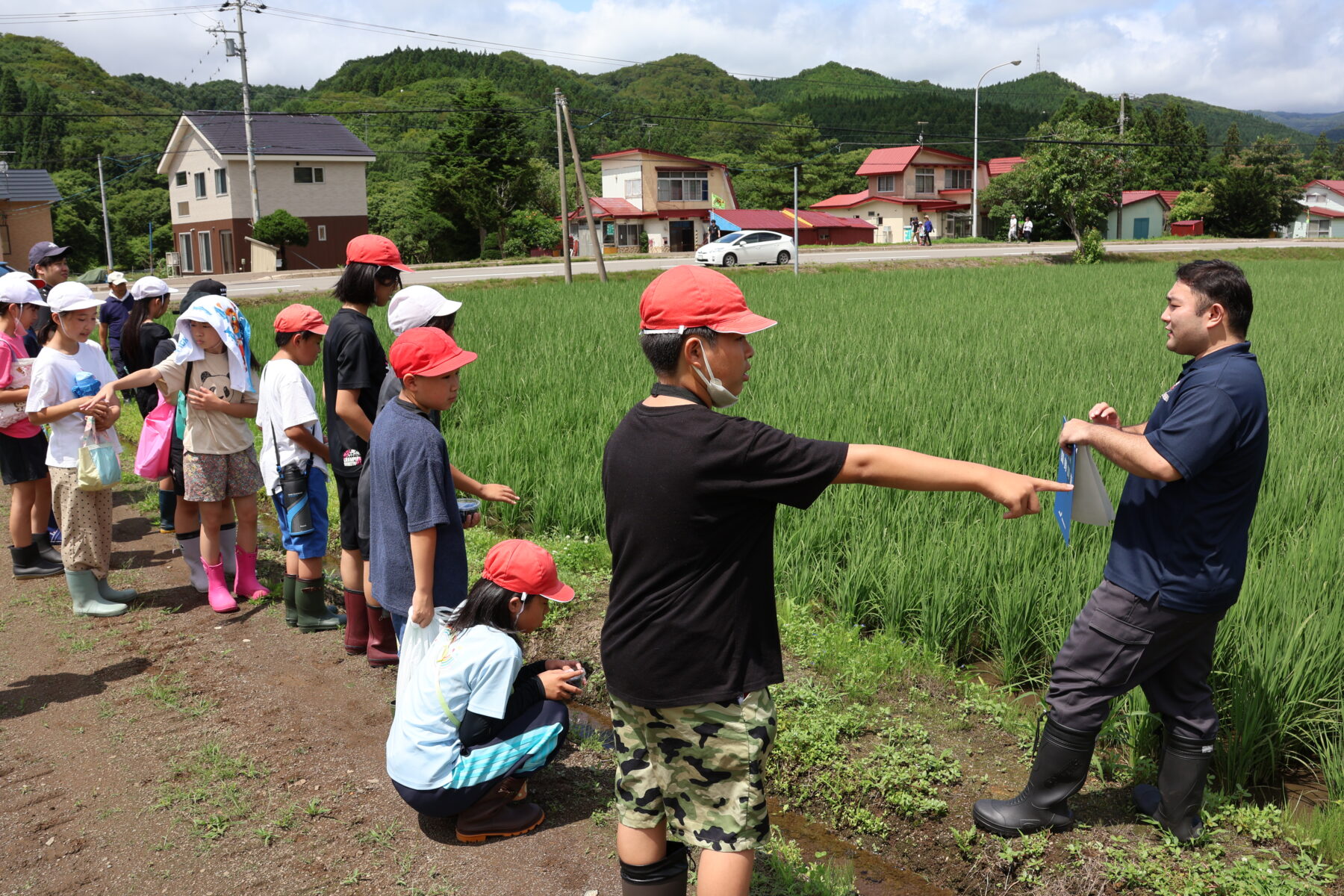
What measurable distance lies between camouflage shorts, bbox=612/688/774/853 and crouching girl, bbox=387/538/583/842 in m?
0.77

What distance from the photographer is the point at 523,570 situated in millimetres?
2770

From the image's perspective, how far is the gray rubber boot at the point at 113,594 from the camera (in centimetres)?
485

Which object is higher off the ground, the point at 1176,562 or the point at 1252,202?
the point at 1252,202

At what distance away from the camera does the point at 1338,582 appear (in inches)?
138

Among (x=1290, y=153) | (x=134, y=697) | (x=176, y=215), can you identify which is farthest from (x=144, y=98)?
(x=134, y=697)

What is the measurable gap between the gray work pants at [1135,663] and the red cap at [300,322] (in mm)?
3122

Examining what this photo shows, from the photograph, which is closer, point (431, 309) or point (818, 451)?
point (818, 451)

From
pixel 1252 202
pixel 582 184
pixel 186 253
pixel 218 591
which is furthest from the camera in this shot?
pixel 1252 202

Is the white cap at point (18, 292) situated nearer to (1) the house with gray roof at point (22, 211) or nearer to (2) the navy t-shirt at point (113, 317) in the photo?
(2) the navy t-shirt at point (113, 317)

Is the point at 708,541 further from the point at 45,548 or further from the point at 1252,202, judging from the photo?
the point at 1252,202

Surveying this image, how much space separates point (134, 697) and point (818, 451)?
127 inches

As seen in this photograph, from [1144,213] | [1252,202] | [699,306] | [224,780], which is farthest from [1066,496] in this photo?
[1144,213]

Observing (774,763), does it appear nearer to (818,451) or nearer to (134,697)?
(818,451)

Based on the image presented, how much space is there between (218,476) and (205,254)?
39304mm
